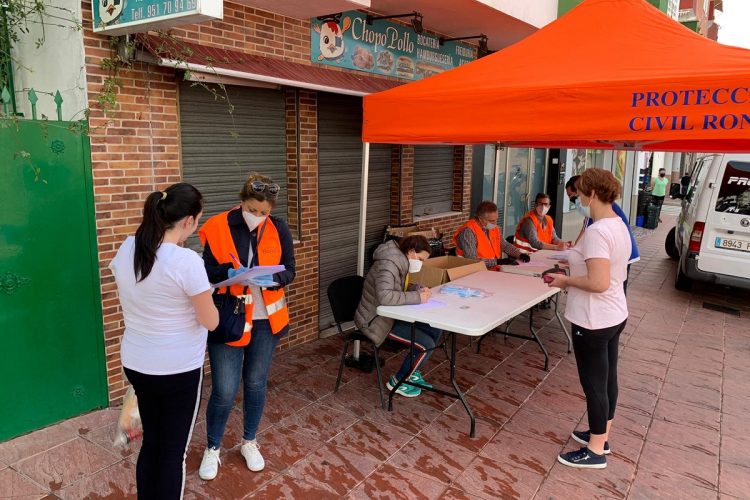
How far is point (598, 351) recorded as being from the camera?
3602 mm

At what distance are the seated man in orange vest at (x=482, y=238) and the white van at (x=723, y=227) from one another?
354 cm

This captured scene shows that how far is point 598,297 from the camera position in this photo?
3521 millimetres

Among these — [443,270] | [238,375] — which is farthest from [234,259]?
[443,270]

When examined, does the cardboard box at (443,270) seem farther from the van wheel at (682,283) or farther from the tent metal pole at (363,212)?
the van wheel at (682,283)

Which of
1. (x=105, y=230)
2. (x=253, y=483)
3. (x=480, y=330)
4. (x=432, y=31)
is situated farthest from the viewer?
(x=432, y=31)

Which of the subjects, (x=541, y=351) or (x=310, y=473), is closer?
(x=310, y=473)

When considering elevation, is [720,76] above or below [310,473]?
above

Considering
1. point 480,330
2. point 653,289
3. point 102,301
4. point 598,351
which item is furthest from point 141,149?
point 653,289

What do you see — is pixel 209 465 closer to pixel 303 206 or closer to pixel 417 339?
pixel 417 339

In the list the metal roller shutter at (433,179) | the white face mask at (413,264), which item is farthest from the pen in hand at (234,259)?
the metal roller shutter at (433,179)

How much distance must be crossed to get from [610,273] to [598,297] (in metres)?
0.17

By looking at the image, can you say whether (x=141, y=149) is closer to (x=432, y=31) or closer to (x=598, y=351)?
(x=598, y=351)

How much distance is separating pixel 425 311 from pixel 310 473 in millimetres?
1402

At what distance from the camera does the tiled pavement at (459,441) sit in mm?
3553
